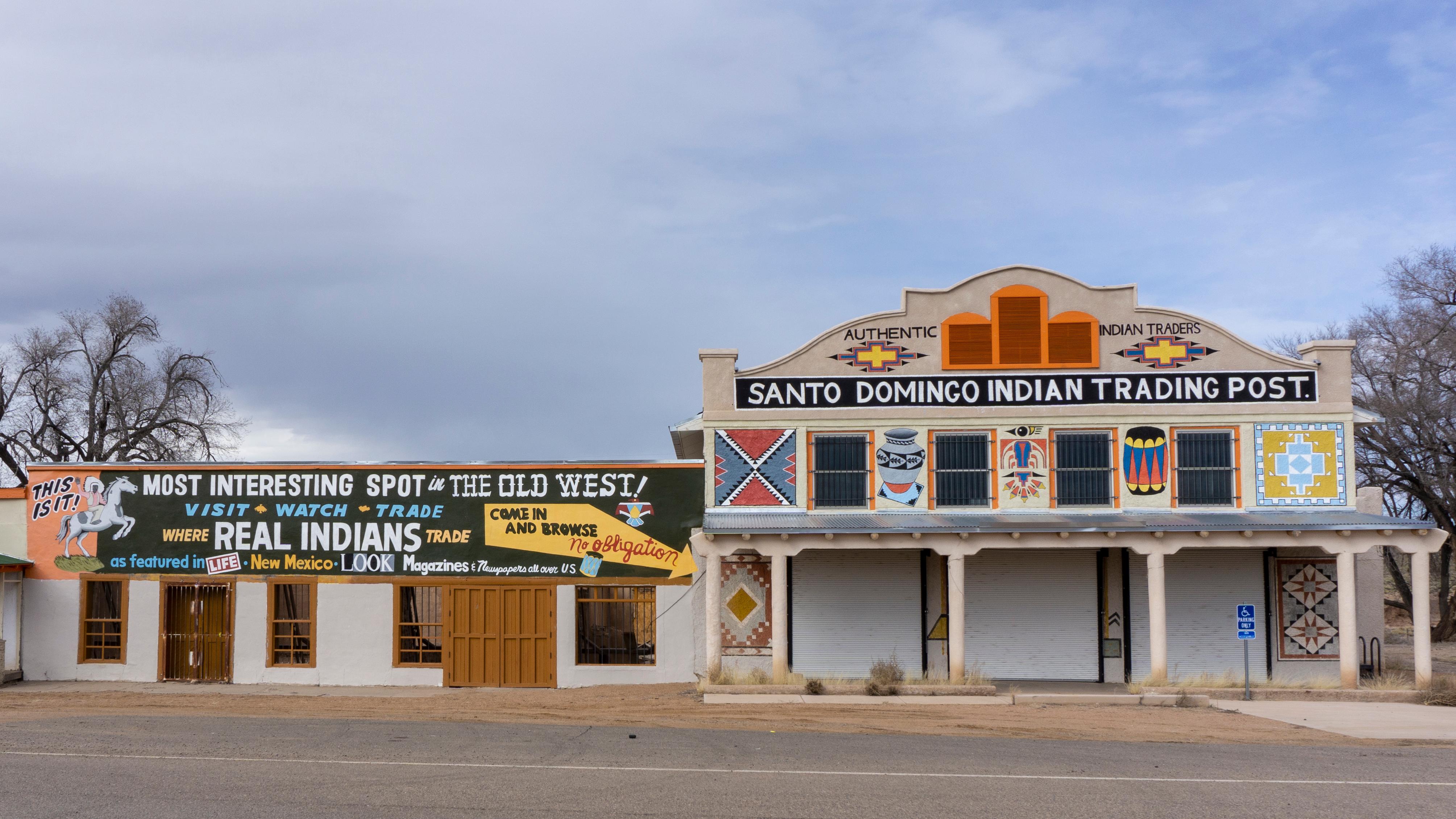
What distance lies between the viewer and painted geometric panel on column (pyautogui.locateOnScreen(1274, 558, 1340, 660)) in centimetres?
2131

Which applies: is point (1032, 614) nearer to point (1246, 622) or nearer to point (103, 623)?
point (1246, 622)

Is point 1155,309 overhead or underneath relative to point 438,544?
overhead

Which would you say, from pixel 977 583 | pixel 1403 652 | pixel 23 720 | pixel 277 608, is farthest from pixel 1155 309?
pixel 23 720

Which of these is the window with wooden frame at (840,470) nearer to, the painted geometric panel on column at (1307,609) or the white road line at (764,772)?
the painted geometric panel on column at (1307,609)

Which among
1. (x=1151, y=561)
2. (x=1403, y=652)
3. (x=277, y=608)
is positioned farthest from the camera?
(x=1403, y=652)

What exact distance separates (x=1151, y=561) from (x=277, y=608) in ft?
58.1

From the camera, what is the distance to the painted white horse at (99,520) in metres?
23.2

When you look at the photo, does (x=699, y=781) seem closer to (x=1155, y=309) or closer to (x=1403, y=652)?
(x=1155, y=309)

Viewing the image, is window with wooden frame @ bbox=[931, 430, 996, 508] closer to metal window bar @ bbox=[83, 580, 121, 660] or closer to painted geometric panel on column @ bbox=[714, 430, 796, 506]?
painted geometric panel on column @ bbox=[714, 430, 796, 506]

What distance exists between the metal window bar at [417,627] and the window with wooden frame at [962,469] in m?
10.6

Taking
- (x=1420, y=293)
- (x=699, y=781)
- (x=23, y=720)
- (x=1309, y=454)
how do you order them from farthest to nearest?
(x=1420, y=293)
(x=1309, y=454)
(x=23, y=720)
(x=699, y=781)

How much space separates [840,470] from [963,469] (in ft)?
8.12

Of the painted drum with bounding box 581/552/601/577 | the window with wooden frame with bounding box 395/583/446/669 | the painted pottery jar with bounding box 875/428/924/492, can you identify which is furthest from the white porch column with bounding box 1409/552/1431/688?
the window with wooden frame with bounding box 395/583/446/669

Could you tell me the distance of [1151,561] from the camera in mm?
19875
